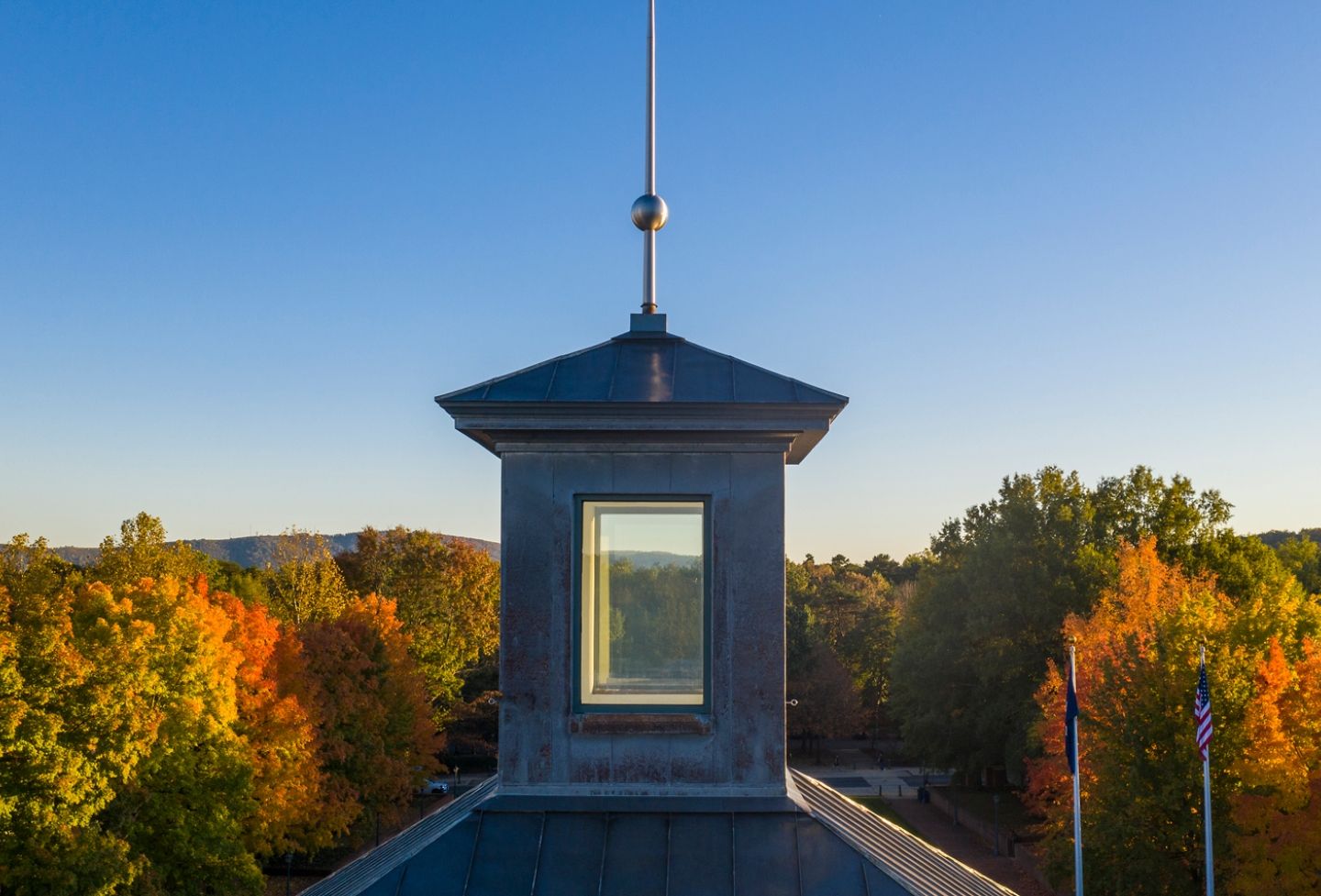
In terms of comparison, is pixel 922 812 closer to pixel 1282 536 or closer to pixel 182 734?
pixel 182 734

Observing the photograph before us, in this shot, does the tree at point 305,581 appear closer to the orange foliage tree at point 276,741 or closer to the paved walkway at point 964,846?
the orange foliage tree at point 276,741

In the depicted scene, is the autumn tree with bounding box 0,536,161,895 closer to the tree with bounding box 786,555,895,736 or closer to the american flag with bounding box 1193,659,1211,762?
the american flag with bounding box 1193,659,1211,762

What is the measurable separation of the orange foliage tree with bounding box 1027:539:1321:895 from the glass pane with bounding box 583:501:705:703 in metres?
22.3

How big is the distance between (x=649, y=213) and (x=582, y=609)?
3080mm

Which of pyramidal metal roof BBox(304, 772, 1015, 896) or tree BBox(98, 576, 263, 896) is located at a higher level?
pyramidal metal roof BBox(304, 772, 1015, 896)

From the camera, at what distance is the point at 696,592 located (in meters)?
7.11

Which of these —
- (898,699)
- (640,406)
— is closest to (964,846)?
(898,699)

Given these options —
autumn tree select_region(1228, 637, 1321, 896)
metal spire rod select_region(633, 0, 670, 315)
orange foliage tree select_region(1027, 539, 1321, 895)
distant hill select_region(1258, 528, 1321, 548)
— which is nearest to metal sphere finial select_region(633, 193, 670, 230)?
metal spire rod select_region(633, 0, 670, 315)

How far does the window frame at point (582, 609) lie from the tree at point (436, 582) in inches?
2004

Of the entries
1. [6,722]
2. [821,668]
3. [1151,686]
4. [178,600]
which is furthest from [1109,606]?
[6,722]

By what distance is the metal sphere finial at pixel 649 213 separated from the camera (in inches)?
306

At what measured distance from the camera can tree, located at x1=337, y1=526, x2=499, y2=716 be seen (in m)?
60.5

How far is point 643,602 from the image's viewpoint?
7.46 m

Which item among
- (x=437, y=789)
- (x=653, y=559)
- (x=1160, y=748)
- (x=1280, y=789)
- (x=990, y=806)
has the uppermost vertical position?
(x=653, y=559)
